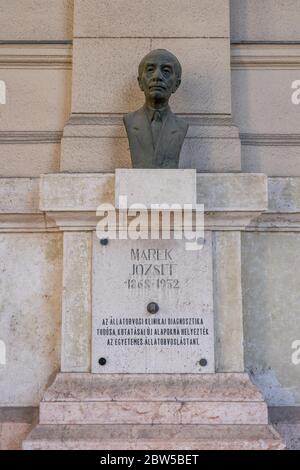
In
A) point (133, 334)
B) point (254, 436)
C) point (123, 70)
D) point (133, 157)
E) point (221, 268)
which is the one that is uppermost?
point (123, 70)

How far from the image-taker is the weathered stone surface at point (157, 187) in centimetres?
362

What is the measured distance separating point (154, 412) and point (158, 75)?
2.45 meters

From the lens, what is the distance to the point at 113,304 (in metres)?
3.69

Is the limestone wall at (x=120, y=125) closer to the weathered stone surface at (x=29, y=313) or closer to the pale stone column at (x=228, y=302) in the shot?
the weathered stone surface at (x=29, y=313)

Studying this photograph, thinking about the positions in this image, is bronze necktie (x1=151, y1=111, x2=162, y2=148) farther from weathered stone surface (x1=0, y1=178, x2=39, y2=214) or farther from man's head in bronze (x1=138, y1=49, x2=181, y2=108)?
weathered stone surface (x1=0, y1=178, x2=39, y2=214)

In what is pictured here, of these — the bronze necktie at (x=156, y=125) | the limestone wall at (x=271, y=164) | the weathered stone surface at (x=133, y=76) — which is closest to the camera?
the bronze necktie at (x=156, y=125)

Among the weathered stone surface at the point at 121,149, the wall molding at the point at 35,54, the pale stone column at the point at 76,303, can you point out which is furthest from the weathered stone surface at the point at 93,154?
the wall molding at the point at 35,54

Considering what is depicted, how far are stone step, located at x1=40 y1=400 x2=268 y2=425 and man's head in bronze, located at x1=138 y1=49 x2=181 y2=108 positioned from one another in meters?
2.24

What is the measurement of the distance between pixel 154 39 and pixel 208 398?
9.57 feet

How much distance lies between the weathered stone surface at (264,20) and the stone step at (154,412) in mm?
3153

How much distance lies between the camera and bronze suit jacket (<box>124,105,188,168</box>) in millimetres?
3791

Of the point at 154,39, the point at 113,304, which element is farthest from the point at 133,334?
the point at 154,39

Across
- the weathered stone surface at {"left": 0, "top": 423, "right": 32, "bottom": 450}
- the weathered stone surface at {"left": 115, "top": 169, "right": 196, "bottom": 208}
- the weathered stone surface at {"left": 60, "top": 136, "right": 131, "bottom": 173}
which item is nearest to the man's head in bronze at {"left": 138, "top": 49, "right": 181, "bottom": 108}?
the weathered stone surface at {"left": 60, "top": 136, "right": 131, "bottom": 173}

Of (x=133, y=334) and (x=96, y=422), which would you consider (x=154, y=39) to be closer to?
(x=133, y=334)
